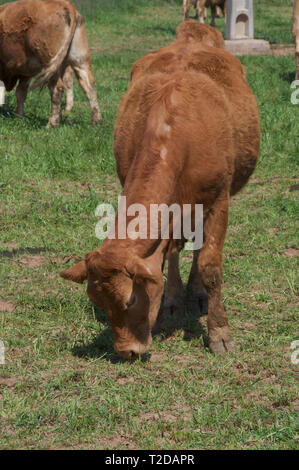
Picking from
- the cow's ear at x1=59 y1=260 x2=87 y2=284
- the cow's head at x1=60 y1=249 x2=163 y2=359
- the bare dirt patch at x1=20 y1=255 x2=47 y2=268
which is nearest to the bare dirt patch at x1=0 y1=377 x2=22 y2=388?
the cow's head at x1=60 y1=249 x2=163 y2=359

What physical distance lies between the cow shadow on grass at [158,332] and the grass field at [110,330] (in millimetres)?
13

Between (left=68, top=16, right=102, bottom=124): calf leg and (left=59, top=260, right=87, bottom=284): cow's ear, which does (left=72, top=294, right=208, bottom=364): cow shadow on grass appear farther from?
(left=68, top=16, right=102, bottom=124): calf leg

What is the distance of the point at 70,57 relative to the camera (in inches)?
444

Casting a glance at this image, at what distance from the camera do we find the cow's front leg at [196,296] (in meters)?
5.96

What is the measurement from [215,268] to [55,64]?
6253 millimetres

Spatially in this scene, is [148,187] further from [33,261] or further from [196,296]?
[33,261]

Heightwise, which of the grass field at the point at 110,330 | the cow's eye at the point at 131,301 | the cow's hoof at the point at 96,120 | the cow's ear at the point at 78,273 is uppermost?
the cow's ear at the point at 78,273

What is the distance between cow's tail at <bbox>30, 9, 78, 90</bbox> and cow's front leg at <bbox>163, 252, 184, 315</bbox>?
5.05 m

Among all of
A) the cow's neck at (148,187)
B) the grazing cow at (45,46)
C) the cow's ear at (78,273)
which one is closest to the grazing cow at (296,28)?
the grazing cow at (45,46)

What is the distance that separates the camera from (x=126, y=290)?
170 inches

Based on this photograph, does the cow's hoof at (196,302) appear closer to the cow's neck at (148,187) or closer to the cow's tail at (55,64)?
the cow's neck at (148,187)

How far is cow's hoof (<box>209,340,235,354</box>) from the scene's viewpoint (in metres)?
5.23

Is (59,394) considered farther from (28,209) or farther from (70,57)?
(70,57)
